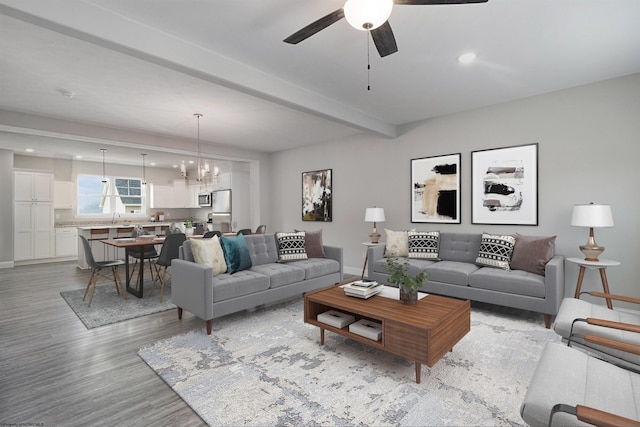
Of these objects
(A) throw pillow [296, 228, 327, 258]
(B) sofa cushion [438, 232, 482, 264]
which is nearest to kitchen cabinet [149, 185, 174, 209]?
(A) throw pillow [296, 228, 327, 258]

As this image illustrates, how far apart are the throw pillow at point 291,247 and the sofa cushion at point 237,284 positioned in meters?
0.75

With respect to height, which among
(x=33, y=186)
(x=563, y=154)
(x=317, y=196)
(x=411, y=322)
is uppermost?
(x=563, y=154)

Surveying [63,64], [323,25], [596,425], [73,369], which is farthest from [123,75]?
[596,425]

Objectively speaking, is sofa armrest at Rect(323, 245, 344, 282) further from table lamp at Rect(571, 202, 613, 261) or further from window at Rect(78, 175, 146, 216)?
window at Rect(78, 175, 146, 216)

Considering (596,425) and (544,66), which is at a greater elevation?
(544,66)

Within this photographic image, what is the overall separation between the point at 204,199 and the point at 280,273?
19.9 ft

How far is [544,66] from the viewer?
3242 millimetres

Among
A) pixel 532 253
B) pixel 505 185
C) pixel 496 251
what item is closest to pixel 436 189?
pixel 505 185

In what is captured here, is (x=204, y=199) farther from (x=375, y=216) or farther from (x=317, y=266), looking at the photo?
(x=317, y=266)

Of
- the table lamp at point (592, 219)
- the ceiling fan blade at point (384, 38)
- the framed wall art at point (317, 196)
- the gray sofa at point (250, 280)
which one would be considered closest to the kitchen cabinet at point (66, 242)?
the framed wall art at point (317, 196)

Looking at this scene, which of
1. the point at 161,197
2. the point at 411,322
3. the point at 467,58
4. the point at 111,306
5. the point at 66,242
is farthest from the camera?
the point at 161,197

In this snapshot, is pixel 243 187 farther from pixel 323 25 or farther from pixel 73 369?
pixel 323 25

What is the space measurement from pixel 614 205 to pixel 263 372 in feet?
14.0

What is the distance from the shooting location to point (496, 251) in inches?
151
